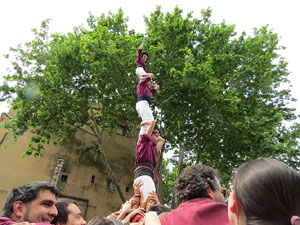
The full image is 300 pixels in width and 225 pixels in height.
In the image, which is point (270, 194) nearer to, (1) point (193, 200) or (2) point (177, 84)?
(1) point (193, 200)

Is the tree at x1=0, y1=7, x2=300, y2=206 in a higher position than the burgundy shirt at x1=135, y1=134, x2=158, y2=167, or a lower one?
higher

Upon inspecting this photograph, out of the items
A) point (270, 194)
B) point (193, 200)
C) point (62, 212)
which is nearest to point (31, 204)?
point (62, 212)

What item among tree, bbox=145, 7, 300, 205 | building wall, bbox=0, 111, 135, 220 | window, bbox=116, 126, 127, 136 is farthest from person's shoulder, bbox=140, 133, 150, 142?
window, bbox=116, 126, 127, 136

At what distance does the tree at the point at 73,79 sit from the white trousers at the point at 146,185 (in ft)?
23.9

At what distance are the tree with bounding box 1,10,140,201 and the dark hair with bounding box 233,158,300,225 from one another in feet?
32.4

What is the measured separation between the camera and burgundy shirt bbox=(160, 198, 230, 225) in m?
1.79

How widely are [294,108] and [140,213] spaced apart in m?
12.0

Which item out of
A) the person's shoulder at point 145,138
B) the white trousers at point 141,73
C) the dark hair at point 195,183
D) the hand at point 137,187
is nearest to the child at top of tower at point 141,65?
the white trousers at point 141,73

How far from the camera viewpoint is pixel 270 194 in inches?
39.7

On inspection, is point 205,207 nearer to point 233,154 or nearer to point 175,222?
point 175,222

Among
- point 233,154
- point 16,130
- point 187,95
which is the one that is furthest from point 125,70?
point 233,154

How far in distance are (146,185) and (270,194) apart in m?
3.10

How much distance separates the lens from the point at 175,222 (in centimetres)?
184

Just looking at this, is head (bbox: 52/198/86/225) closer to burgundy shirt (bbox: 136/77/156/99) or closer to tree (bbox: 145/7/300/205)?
burgundy shirt (bbox: 136/77/156/99)
